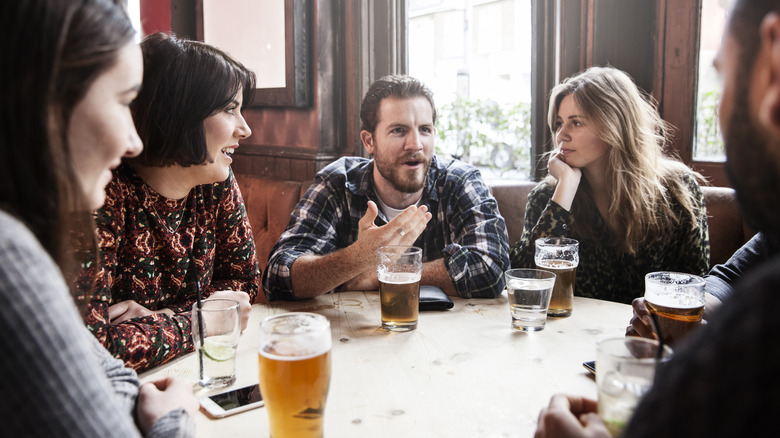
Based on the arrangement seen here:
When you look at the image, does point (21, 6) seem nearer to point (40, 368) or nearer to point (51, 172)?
point (51, 172)

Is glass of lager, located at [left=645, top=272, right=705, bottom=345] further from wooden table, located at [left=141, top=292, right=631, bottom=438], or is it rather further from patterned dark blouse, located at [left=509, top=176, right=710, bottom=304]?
patterned dark blouse, located at [left=509, top=176, right=710, bottom=304]

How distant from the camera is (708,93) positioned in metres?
2.45

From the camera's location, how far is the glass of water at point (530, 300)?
53.7 inches

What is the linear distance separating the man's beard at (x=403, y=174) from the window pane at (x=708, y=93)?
1187mm

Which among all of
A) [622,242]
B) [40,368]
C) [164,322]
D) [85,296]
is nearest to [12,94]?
[40,368]

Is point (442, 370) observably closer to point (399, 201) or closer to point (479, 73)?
point (399, 201)

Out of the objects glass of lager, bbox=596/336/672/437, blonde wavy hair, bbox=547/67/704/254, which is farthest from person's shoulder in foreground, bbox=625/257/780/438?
blonde wavy hair, bbox=547/67/704/254

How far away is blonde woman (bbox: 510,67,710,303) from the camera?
205 cm

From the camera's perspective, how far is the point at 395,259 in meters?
→ 1.40

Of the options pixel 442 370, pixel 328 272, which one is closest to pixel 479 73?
pixel 328 272

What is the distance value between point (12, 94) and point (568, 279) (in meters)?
1.23

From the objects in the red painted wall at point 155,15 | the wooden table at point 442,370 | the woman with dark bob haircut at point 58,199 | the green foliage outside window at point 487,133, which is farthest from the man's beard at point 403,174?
the red painted wall at point 155,15

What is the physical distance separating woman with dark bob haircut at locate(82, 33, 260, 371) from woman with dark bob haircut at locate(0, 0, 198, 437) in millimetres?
598

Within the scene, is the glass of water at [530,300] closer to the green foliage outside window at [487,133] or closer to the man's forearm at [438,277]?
the man's forearm at [438,277]
